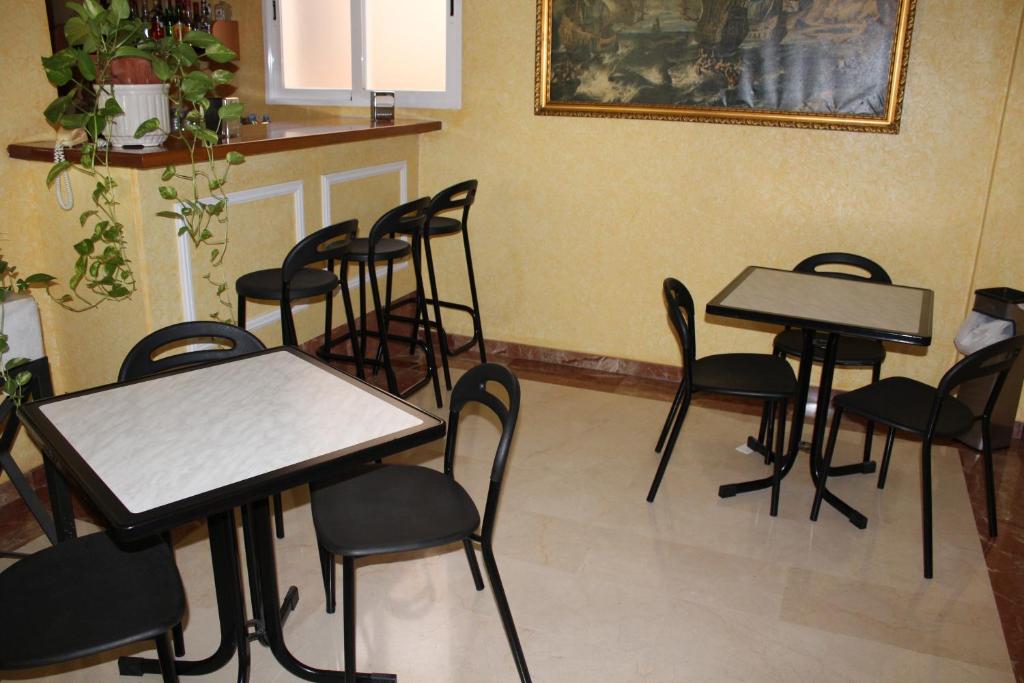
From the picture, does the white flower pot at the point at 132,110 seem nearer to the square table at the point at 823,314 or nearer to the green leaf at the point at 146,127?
the green leaf at the point at 146,127

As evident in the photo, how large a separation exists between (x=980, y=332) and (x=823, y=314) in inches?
43.0

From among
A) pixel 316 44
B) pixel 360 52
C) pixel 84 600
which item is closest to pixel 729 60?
pixel 360 52

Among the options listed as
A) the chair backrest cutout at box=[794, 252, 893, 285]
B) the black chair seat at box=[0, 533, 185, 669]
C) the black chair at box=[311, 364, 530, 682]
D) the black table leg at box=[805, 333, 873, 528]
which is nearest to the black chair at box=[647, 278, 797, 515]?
the black table leg at box=[805, 333, 873, 528]

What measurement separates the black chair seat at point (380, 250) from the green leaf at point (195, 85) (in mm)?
898

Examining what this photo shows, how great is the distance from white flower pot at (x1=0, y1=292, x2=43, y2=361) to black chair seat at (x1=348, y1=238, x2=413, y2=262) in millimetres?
1221

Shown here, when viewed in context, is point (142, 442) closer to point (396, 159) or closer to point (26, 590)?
point (26, 590)

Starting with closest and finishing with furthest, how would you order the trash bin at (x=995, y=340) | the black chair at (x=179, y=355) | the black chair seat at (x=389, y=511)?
the black chair seat at (x=389, y=511)
the black chair at (x=179, y=355)
the trash bin at (x=995, y=340)

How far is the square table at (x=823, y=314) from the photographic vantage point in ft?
9.21

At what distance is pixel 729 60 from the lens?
3877 mm

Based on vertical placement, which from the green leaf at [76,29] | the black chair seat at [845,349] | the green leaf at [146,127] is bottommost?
the black chair seat at [845,349]

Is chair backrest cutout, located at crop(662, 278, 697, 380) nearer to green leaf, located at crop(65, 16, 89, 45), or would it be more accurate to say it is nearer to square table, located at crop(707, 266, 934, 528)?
square table, located at crop(707, 266, 934, 528)

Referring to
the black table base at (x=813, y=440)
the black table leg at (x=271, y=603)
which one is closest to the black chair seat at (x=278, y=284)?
the black table leg at (x=271, y=603)

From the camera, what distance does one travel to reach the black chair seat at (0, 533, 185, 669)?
1.61 meters

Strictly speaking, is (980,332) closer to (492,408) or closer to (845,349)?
(845,349)
